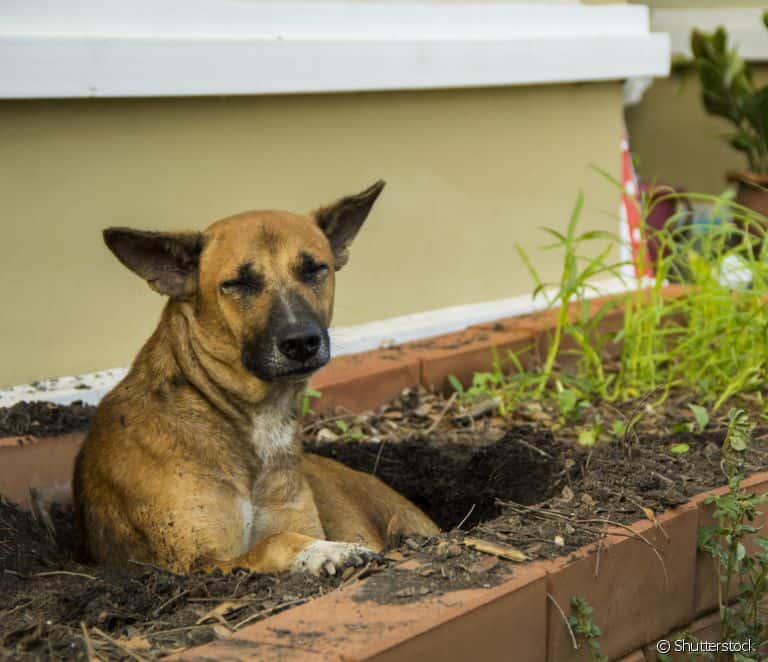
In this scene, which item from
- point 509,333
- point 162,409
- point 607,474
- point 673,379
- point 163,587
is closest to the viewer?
point 163,587

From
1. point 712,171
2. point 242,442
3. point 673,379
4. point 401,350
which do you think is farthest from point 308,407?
point 712,171

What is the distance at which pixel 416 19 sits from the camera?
6.41m

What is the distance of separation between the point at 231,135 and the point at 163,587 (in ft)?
8.96

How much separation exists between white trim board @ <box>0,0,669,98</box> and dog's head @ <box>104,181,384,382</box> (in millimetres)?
1275

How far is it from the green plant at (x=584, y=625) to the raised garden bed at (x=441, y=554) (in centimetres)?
3

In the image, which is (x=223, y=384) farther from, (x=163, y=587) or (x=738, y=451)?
(x=738, y=451)

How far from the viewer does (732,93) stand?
930cm

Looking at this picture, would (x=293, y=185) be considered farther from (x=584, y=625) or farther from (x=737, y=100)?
(x=737, y=100)

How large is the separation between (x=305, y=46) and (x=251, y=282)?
2.08 meters

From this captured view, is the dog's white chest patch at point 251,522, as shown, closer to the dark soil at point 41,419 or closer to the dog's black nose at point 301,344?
the dog's black nose at point 301,344

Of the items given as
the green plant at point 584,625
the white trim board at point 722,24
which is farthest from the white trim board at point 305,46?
the white trim board at point 722,24

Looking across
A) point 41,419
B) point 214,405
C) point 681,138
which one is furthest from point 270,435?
point 681,138

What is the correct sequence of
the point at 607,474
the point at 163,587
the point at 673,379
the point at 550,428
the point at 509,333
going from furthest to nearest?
the point at 509,333 < the point at 673,379 < the point at 550,428 < the point at 607,474 < the point at 163,587

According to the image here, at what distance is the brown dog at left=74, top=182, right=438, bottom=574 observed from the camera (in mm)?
3965
